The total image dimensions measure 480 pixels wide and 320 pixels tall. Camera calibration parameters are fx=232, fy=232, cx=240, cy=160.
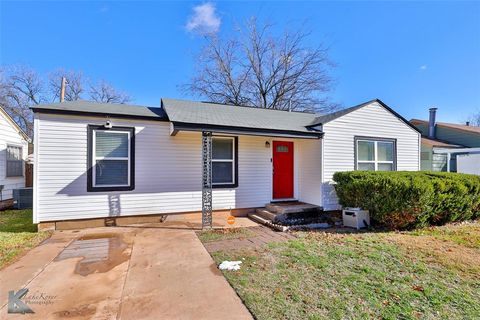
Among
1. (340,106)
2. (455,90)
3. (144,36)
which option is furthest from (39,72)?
(455,90)

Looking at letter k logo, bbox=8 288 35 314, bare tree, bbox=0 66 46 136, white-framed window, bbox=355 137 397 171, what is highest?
bare tree, bbox=0 66 46 136

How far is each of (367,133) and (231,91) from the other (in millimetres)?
13960

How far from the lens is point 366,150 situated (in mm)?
A: 8180

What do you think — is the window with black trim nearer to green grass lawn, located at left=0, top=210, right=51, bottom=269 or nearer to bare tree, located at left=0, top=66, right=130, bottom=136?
green grass lawn, located at left=0, top=210, right=51, bottom=269

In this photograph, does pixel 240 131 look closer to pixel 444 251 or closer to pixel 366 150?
pixel 366 150

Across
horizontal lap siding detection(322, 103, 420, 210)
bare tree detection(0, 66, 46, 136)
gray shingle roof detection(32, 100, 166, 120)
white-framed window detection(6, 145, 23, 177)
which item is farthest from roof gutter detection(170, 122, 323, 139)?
bare tree detection(0, 66, 46, 136)

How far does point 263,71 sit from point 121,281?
757 inches

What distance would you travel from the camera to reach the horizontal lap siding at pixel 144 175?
229 inches

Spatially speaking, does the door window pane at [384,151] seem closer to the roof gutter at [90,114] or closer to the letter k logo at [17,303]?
the roof gutter at [90,114]

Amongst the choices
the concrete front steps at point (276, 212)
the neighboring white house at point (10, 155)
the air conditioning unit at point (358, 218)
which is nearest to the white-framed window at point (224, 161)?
the concrete front steps at point (276, 212)

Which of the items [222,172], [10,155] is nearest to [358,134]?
[222,172]

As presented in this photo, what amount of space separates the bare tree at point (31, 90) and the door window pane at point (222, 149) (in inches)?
964

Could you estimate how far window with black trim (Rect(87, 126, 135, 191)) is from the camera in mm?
6168

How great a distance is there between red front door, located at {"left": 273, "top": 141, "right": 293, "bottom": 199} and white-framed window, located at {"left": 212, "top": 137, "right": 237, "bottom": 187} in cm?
154
